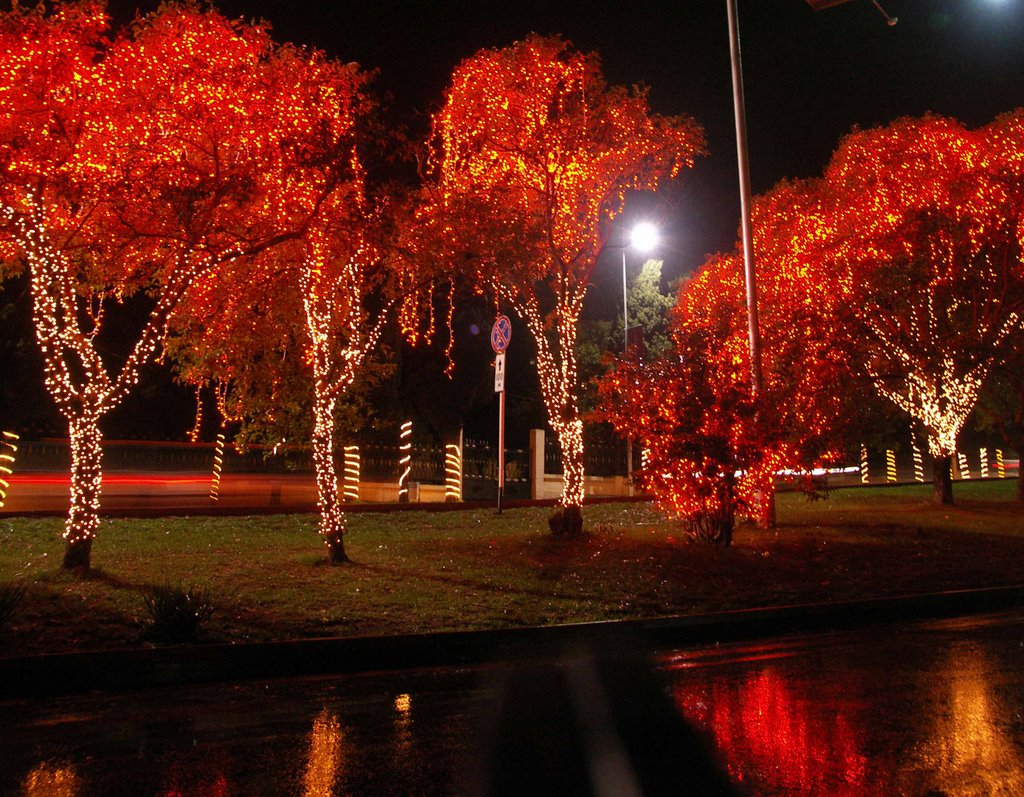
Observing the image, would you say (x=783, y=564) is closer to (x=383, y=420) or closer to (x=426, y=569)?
(x=426, y=569)

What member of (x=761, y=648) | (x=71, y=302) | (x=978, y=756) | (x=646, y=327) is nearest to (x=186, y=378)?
(x=71, y=302)

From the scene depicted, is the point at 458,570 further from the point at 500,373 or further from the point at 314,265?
the point at 500,373

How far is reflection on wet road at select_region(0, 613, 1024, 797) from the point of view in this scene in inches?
216

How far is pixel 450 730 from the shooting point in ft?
21.7

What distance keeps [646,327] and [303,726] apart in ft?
113

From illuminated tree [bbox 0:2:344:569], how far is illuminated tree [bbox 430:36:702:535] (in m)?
3.18

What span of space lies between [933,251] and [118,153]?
17.2m

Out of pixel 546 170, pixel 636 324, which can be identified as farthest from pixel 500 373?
pixel 636 324

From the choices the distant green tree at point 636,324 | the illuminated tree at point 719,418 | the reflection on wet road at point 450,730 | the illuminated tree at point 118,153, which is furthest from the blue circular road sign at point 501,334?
the distant green tree at point 636,324

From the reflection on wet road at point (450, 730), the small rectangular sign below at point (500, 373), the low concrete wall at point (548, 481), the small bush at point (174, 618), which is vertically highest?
the small rectangular sign below at point (500, 373)

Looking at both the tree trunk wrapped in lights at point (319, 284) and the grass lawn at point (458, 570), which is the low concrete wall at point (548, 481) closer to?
the grass lawn at point (458, 570)

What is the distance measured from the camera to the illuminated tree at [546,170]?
1512cm

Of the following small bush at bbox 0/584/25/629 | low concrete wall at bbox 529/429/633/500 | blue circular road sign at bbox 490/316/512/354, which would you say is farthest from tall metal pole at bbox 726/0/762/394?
small bush at bbox 0/584/25/629

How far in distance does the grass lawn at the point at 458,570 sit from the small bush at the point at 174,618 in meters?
0.21
